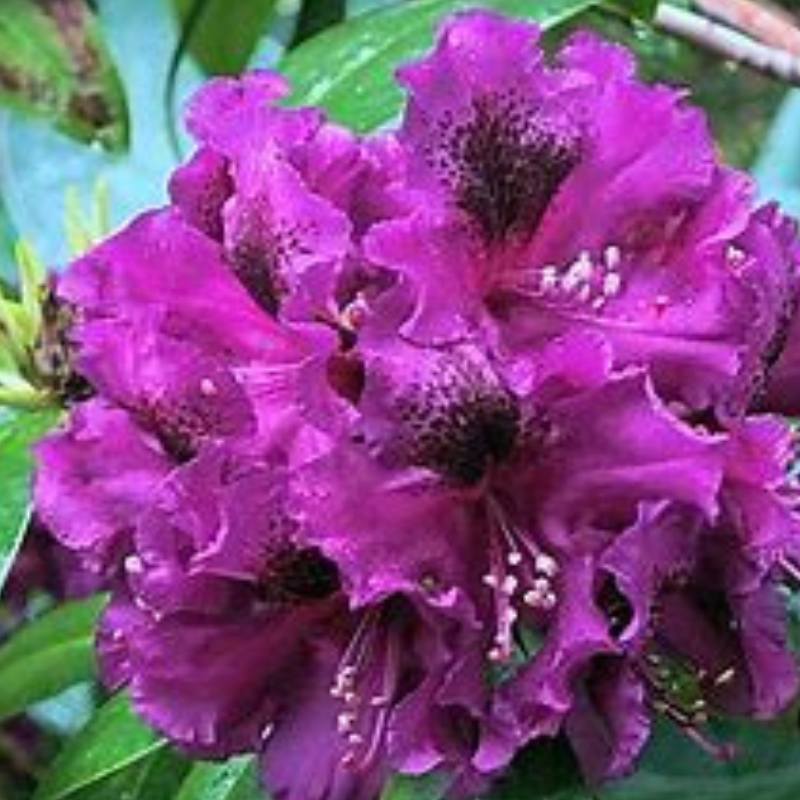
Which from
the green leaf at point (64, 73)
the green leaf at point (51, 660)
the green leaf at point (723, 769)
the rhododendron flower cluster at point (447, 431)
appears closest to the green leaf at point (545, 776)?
the rhododendron flower cluster at point (447, 431)

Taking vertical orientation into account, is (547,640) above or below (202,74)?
above

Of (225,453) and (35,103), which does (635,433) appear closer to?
(225,453)

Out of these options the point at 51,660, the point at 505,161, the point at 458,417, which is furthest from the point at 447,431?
the point at 51,660

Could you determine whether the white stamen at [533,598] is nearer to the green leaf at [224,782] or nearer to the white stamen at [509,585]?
the white stamen at [509,585]

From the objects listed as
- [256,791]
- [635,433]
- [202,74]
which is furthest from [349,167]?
[202,74]

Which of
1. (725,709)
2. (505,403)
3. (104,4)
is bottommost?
(104,4)

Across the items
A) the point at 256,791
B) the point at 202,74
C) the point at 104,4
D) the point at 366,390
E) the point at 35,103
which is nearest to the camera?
the point at 366,390

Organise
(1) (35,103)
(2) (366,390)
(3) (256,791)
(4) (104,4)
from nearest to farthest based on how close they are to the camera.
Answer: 1. (2) (366,390)
2. (3) (256,791)
3. (1) (35,103)
4. (4) (104,4)
